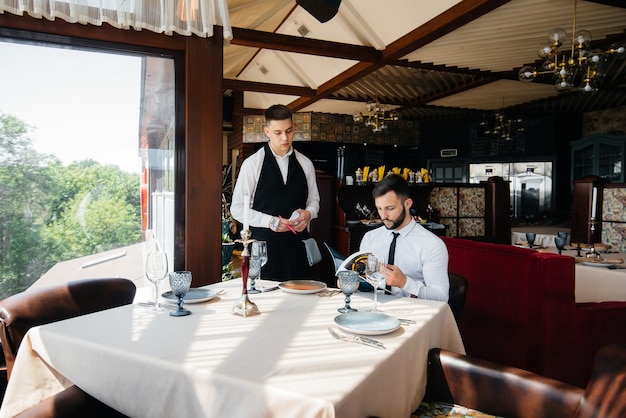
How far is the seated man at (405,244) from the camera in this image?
221 centimetres

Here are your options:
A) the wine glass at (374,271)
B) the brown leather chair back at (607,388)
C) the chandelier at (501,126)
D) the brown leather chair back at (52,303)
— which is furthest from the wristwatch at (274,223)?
the chandelier at (501,126)

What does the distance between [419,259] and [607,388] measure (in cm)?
120

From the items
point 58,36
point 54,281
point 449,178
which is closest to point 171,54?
point 58,36

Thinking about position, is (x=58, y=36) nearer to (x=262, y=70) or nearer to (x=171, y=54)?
(x=171, y=54)

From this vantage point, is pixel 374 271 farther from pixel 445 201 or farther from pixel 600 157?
pixel 600 157

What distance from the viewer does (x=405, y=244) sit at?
2443 mm

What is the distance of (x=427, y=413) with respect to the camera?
60.4 inches

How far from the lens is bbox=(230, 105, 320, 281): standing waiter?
8.89ft

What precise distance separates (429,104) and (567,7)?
5.67 m

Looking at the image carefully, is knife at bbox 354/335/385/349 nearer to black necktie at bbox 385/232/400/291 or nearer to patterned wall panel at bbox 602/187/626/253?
black necktie at bbox 385/232/400/291

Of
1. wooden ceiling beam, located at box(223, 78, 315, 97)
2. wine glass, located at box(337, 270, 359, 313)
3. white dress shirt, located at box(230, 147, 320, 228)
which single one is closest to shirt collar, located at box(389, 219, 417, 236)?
white dress shirt, located at box(230, 147, 320, 228)

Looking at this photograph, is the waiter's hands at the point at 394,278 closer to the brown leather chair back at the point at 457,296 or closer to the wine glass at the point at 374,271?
the wine glass at the point at 374,271

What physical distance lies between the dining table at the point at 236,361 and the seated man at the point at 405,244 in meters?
0.38

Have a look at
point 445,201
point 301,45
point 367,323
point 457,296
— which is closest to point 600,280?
point 457,296
